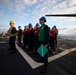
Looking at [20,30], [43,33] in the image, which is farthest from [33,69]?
[20,30]

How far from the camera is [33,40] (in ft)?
40.8

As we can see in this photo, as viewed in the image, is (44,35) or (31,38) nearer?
(44,35)

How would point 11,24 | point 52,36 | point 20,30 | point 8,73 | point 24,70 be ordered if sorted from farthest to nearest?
point 20,30 → point 52,36 → point 11,24 → point 24,70 → point 8,73

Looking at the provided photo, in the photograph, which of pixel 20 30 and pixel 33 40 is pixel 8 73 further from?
pixel 20 30

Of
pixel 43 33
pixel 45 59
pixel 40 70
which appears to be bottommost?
pixel 40 70

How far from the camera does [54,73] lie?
18.6ft

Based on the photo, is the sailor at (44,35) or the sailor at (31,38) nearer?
the sailor at (44,35)

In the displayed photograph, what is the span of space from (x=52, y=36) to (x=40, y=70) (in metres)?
5.81

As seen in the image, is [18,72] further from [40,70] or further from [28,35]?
[28,35]

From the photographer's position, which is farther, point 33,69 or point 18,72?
point 33,69

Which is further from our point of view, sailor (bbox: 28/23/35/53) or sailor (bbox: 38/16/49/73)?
sailor (bbox: 28/23/35/53)

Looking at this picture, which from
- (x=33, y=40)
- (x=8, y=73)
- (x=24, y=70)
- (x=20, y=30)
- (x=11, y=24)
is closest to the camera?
(x=8, y=73)

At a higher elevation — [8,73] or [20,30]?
[20,30]

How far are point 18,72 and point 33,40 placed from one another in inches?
267
